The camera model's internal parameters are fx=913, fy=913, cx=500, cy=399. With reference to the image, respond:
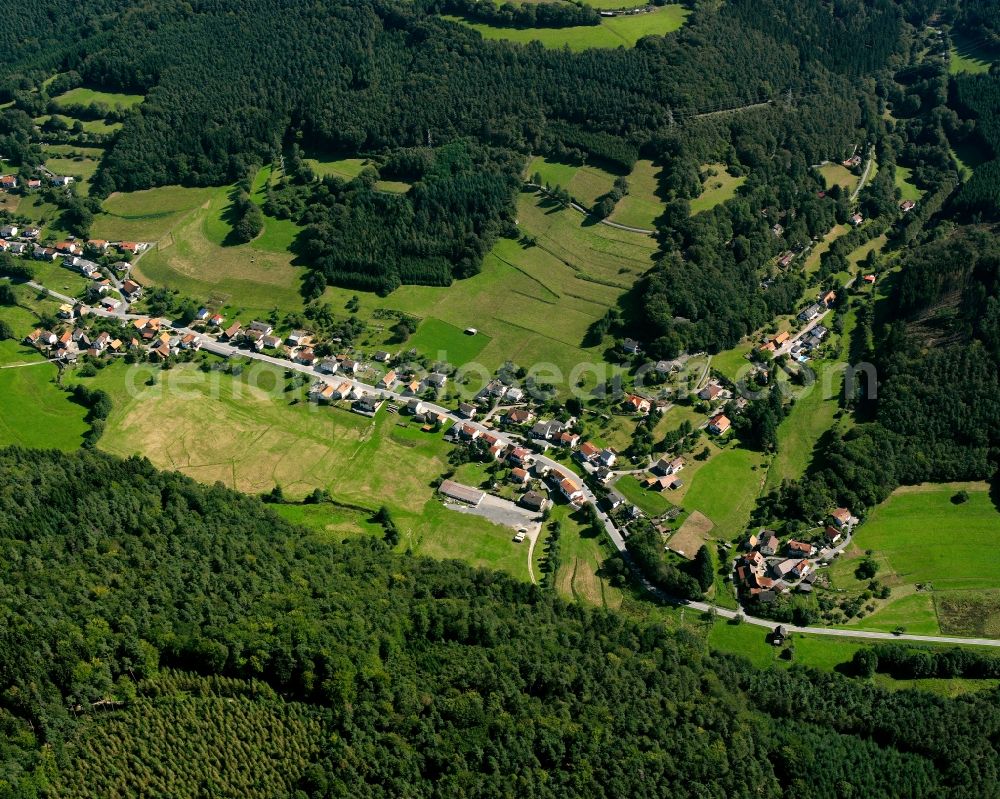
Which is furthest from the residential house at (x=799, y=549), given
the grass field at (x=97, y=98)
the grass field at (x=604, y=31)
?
the grass field at (x=97, y=98)

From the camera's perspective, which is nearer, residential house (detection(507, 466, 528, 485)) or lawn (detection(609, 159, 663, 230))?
residential house (detection(507, 466, 528, 485))

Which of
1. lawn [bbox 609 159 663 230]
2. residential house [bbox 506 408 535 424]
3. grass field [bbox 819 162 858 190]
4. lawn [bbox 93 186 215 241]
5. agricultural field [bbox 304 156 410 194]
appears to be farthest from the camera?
agricultural field [bbox 304 156 410 194]

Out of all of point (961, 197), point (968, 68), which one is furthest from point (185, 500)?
point (968, 68)

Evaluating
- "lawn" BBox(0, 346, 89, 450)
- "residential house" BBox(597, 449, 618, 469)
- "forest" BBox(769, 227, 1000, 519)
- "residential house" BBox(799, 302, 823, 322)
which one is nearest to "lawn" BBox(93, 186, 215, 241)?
"lawn" BBox(0, 346, 89, 450)

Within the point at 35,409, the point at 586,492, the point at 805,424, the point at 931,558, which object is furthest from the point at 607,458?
the point at 35,409

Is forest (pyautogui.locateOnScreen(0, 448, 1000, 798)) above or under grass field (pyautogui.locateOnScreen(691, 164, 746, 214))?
under

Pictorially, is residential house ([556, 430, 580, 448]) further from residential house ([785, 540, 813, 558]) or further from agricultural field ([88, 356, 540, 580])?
residential house ([785, 540, 813, 558])
